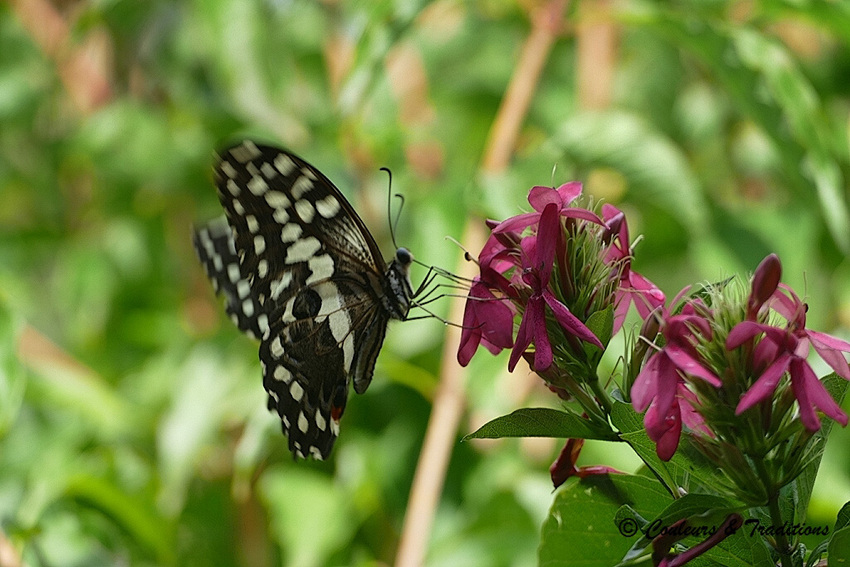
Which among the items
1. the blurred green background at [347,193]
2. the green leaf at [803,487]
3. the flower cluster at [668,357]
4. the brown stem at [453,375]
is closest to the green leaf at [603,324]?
the flower cluster at [668,357]

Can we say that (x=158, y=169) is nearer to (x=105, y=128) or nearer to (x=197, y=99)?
(x=105, y=128)

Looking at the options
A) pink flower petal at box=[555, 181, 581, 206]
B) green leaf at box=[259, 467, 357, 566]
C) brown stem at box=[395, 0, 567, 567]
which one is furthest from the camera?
green leaf at box=[259, 467, 357, 566]

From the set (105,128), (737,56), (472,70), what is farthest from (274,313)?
(472,70)

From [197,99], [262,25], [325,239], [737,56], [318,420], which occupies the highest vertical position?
[197,99]

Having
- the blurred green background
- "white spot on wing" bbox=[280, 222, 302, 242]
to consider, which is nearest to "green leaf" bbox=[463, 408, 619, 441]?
the blurred green background

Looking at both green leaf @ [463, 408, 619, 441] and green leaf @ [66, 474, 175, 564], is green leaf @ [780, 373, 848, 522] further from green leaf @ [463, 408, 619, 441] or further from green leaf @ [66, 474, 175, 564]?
green leaf @ [66, 474, 175, 564]
